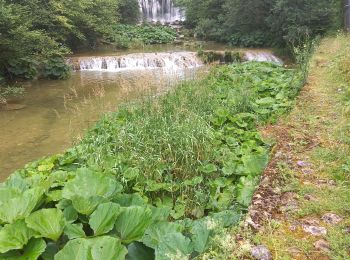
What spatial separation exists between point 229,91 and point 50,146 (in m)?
3.44

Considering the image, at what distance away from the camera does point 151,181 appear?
11.7 feet

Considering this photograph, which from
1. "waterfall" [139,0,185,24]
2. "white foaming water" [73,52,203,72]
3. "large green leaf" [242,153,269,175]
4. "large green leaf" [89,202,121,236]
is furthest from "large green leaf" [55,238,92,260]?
"waterfall" [139,0,185,24]

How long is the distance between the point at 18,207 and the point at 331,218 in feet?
6.84

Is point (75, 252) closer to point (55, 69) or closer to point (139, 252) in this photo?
point (139, 252)

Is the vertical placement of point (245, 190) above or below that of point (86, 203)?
below

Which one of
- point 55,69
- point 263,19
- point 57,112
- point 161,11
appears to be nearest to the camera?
point 57,112

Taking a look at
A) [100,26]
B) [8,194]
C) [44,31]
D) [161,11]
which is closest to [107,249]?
[8,194]

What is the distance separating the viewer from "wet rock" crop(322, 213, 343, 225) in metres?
2.23

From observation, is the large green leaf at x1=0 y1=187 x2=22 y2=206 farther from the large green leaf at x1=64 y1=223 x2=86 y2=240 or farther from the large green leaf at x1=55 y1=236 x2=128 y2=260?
the large green leaf at x1=55 y1=236 x2=128 y2=260

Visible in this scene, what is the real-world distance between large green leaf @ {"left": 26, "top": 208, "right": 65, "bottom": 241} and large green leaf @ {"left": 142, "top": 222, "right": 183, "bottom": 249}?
557 millimetres

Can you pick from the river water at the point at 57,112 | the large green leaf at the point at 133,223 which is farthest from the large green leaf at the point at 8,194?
the river water at the point at 57,112

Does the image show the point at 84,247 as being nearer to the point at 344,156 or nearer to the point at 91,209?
the point at 91,209

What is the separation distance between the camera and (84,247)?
2.00 meters

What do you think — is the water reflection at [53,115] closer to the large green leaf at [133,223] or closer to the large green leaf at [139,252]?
the large green leaf at [133,223]
